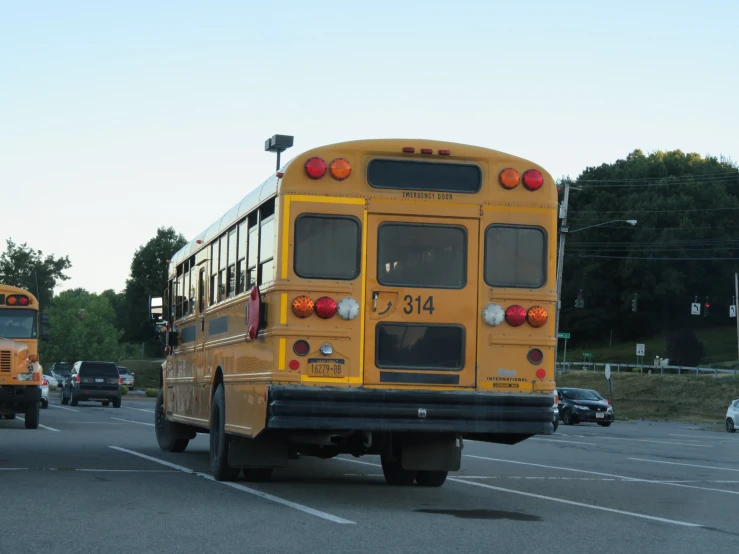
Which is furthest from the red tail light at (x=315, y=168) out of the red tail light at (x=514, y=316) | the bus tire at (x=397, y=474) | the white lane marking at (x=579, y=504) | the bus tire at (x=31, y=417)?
the bus tire at (x=31, y=417)

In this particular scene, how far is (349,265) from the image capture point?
37.9 feet

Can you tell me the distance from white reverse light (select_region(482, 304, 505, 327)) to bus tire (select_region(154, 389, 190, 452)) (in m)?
8.43

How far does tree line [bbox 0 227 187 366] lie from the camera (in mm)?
105062

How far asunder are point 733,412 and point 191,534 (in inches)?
1268

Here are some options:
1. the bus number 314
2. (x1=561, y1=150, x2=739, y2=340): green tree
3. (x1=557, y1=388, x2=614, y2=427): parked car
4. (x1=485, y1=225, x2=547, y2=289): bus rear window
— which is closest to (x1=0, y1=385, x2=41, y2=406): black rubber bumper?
the bus number 314

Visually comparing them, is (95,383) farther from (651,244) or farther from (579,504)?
(651,244)

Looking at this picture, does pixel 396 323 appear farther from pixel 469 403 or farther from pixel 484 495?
pixel 484 495

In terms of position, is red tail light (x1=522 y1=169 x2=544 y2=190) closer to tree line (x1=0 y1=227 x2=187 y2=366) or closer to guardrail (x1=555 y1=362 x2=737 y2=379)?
guardrail (x1=555 y1=362 x2=737 y2=379)

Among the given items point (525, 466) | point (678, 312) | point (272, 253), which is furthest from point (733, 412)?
point (678, 312)

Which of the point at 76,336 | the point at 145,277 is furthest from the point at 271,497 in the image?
the point at 76,336

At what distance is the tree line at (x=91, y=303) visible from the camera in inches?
4136

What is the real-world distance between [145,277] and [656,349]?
4316 cm

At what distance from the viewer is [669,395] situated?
60.5 m

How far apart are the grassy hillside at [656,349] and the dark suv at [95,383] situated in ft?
164
